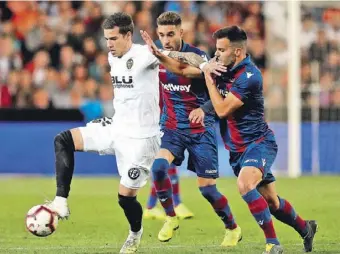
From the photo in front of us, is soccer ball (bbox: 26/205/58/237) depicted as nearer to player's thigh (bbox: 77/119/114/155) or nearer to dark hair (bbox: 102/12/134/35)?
player's thigh (bbox: 77/119/114/155)

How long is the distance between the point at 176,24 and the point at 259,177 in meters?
2.72

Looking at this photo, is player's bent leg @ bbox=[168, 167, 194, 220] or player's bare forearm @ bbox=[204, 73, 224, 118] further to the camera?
player's bent leg @ bbox=[168, 167, 194, 220]

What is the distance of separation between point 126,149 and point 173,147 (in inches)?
81.0

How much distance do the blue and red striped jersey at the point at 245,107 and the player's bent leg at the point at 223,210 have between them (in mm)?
1223

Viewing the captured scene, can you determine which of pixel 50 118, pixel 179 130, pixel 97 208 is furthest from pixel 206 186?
pixel 50 118

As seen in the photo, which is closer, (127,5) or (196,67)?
(196,67)

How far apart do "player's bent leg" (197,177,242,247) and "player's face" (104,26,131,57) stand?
2121 mm

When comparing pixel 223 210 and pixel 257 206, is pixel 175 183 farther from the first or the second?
pixel 257 206

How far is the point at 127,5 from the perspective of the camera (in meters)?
21.0

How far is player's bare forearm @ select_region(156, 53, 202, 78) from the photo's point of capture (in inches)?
339

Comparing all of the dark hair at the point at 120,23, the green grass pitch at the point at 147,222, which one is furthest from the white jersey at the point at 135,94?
the green grass pitch at the point at 147,222

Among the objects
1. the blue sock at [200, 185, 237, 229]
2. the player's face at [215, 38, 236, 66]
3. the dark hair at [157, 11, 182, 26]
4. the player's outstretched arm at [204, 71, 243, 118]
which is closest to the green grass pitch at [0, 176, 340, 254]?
the blue sock at [200, 185, 237, 229]

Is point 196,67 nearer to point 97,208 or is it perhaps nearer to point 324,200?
point 97,208

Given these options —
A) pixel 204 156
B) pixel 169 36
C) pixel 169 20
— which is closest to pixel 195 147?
pixel 204 156
